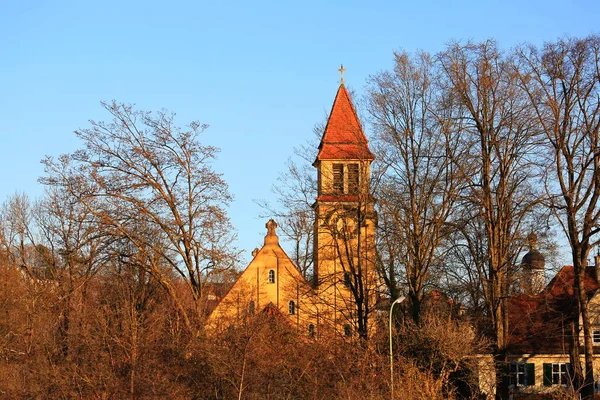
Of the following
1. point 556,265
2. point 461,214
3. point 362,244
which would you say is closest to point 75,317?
point 362,244

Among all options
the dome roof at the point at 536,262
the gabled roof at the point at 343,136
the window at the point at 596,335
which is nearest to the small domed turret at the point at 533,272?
the dome roof at the point at 536,262

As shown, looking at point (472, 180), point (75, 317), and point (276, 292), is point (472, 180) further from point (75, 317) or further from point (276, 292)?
point (276, 292)

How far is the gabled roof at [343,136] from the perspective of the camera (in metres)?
34.8

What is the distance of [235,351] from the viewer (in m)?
26.5

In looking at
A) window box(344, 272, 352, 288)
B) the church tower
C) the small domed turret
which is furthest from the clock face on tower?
the small domed turret

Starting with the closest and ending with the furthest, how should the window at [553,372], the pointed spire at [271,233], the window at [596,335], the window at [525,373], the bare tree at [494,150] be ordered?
1. the bare tree at [494,150]
2. the window at [553,372]
3. the window at [525,373]
4. the window at [596,335]
5. the pointed spire at [271,233]

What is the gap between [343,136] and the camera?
41.1m

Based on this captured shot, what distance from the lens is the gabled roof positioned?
34.8m

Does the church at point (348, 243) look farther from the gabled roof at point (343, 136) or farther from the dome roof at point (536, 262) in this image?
the dome roof at point (536, 262)

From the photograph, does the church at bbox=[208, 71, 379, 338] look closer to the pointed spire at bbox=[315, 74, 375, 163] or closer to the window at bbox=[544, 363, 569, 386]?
the pointed spire at bbox=[315, 74, 375, 163]

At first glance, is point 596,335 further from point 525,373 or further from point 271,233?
point 271,233

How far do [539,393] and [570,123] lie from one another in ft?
63.5

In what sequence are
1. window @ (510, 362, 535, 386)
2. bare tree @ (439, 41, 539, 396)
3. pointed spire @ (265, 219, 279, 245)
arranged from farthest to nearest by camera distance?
pointed spire @ (265, 219, 279, 245), window @ (510, 362, 535, 386), bare tree @ (439, 41, 539, 396)

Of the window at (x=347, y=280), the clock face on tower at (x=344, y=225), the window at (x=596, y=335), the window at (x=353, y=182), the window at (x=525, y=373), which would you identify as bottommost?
the window at (x=525, y=373)
